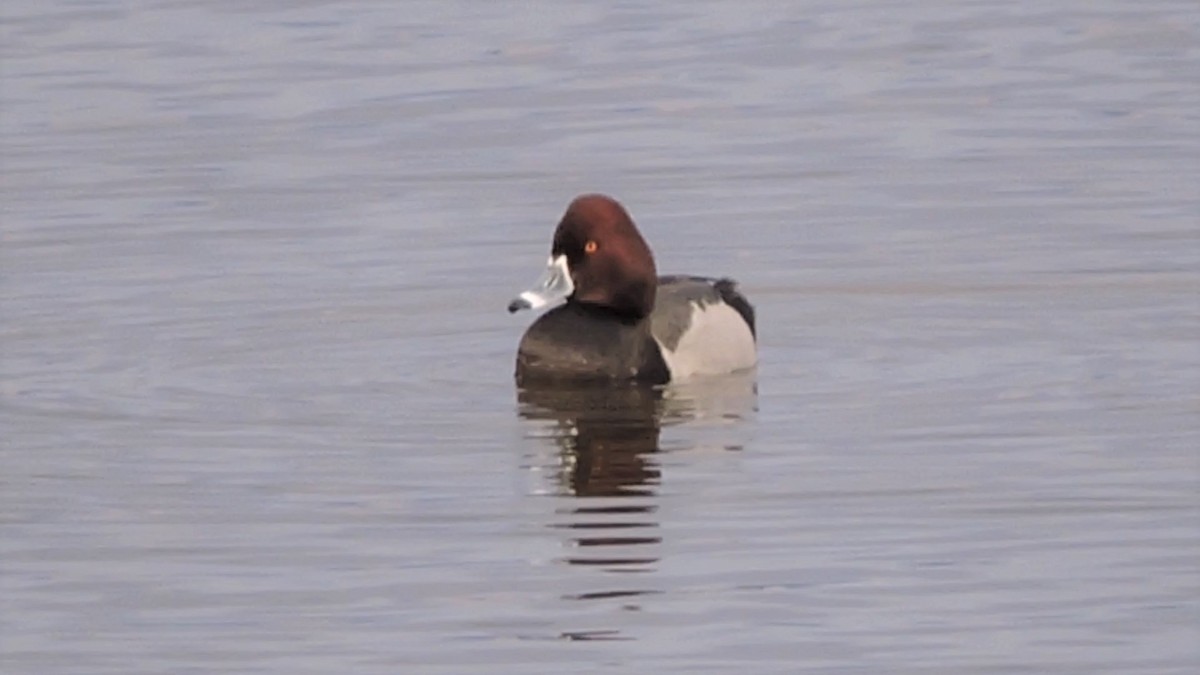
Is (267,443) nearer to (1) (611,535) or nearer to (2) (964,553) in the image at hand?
(1) (611,535)

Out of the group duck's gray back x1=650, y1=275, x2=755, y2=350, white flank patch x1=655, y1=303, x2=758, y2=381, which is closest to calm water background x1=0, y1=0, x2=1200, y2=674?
white flank patch x1=655, y1=303, x2=758, y2=381

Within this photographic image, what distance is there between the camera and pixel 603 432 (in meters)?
12.4

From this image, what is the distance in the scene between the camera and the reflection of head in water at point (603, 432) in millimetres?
11297

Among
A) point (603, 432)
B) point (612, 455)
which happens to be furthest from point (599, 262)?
point (612, 455)

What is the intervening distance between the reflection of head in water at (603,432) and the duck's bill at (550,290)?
362mm

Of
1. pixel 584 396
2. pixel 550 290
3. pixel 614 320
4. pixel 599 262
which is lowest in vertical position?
pixel 584 396

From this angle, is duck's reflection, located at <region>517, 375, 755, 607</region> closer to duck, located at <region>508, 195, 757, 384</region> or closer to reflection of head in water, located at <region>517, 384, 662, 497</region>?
reflection of head in water, located at <region>517, 384, 662, 497</region>

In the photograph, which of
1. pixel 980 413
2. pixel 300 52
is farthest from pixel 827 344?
pixel 300 52

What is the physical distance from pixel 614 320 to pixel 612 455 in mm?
1819

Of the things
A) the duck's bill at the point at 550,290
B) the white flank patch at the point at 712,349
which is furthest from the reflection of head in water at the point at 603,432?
the duck's bill at the point at 550,290

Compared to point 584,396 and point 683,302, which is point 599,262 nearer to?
point 683,302

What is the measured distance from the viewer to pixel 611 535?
10.4 m

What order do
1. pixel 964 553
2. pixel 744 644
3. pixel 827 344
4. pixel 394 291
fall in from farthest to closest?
pixel 394 291 < pixel 827 344 < pixel 964 553 < pixel 744 644

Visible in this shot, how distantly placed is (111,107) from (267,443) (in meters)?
9.19
